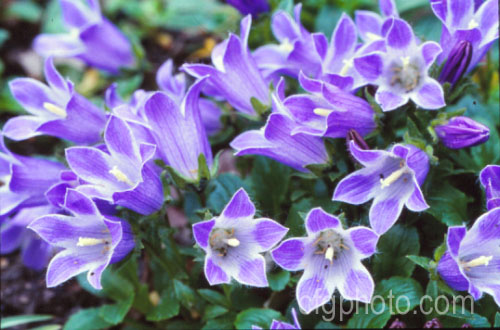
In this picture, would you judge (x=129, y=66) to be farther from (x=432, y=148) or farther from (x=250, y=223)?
(x=432, y=148)

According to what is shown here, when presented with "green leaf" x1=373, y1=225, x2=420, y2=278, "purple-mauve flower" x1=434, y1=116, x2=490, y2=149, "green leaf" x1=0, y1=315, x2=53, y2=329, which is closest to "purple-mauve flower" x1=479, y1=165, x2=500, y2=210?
"purple-mauve flower" x1=434, y1=116, x2=490, y2=149

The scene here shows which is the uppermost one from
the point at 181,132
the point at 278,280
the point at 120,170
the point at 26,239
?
the point at 181,132

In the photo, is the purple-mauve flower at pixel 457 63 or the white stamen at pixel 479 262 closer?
the white stamen at pixel 479 262

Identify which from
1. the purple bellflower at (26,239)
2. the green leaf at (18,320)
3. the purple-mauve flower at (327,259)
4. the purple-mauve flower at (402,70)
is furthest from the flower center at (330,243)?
the green leaf at (18,320)

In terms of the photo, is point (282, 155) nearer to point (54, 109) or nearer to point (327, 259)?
point (327, 259)

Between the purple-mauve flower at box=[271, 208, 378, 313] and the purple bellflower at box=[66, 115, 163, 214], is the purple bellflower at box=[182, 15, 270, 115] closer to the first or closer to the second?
the purple bellflower at box=[66, 115, 163, 214]

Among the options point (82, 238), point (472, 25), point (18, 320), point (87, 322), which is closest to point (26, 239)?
point (18, 320)

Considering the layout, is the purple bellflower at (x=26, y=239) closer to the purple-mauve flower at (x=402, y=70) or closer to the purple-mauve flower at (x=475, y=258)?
the purple-mauve flower at (x=402, y=70)
